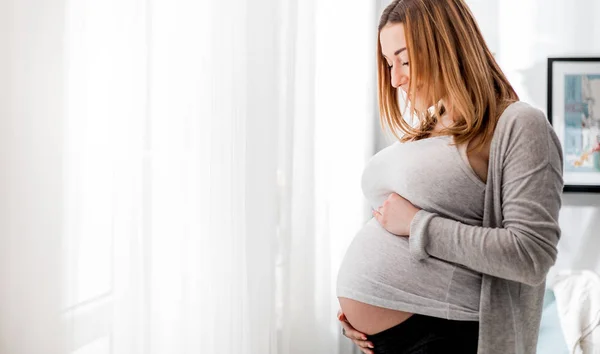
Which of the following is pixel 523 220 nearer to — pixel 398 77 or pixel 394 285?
pixel 394 285

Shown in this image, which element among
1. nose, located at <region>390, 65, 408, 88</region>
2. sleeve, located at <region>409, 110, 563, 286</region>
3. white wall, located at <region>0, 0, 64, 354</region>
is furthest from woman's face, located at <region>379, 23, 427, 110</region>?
white wall, located at <region>0, 0, 64, 354</region>

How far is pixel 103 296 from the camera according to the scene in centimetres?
68

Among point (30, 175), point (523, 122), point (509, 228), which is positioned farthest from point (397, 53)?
point (30, 175)

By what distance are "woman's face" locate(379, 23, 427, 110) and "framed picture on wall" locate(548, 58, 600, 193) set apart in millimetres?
1368

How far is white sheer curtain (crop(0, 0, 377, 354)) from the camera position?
2.11 feet

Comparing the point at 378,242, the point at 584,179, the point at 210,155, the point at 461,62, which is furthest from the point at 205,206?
the point at 584,179

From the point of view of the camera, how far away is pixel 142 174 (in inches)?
28.5

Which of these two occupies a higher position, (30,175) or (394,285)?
(30,175)

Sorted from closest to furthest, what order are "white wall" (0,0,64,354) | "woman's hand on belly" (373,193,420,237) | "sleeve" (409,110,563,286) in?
"white wall" (0,0,64,354) → "sleeve" (409,110,563,286) → "woman's hand on belly" (373,193,420,237)

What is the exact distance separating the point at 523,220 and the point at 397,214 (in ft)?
0.71

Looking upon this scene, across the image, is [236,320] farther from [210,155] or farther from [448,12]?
[448,12]

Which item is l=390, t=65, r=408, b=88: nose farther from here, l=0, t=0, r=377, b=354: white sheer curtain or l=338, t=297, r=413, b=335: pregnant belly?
l=338, t=297, r=413, b=335: pregnant belly

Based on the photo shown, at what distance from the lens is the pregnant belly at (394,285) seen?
97 centimetres

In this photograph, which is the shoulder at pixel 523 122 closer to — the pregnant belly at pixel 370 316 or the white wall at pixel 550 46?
the pregnant belly at pixel 370 316
